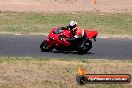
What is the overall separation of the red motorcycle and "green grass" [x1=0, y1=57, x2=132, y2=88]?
10.7 ft

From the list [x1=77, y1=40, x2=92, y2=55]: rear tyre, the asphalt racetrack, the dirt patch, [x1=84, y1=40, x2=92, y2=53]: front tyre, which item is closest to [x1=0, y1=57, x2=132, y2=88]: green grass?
the asphalt racetrack

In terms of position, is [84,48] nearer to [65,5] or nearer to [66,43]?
[66,43]

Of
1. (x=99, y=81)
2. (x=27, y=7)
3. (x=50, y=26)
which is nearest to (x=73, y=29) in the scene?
(x=50, y=26)

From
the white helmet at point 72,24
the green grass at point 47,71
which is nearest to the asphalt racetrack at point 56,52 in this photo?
the white helmet at point 72,24

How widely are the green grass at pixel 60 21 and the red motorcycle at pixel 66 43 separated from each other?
6.34 meters

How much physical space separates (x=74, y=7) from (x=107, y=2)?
568 cm

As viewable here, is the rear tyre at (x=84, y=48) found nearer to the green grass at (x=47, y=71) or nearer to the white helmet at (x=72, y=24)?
the white helmet at (x=72, y=24)

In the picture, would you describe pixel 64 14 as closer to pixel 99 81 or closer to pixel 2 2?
pixel 2 2

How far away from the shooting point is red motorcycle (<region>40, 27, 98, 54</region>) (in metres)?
20.5

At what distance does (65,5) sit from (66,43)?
1956 centimetres

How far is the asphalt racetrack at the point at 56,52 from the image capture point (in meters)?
19.7

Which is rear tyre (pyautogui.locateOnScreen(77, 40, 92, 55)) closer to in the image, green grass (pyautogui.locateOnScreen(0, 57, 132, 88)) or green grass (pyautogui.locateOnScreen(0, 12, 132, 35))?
green grass (pyautogui.locateOnScreen(0, 57, 132, 88))

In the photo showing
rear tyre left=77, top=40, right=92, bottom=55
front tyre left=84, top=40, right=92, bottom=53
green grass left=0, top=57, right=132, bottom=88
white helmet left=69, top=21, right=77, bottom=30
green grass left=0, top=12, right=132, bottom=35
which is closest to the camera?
green grass left=0, top=57, right=132, bottom=88

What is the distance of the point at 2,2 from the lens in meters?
41.1
